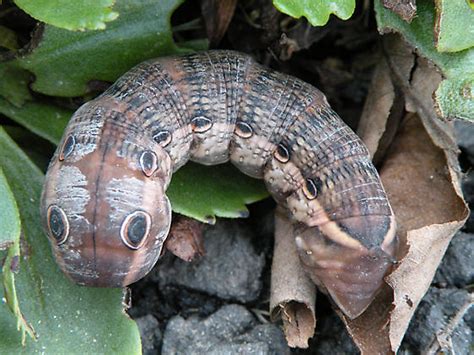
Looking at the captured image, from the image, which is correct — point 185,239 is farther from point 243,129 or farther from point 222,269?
point 243,129

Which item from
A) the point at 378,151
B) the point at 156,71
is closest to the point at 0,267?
the point at 156,71

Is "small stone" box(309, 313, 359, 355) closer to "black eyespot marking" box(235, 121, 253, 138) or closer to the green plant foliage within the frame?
"black eyespot marking" box(235, 121, 253, 138)

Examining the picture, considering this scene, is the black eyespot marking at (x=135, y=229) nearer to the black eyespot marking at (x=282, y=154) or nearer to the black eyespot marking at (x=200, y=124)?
the black eyespot marking at (x=200, y=124)

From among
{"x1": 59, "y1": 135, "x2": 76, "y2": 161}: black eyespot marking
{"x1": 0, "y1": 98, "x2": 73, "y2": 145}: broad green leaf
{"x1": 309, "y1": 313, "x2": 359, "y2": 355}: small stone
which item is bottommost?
{"x1": 309, "y1": 313, "x2": 359, "y2": 355}: small stone

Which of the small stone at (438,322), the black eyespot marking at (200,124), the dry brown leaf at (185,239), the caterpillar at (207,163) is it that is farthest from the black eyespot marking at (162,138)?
the small stone at (438,322)

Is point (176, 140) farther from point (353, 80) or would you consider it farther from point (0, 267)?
point (353, 80)

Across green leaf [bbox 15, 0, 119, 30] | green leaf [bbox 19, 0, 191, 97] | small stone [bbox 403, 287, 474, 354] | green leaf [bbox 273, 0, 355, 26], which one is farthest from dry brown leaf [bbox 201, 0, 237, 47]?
small stone [bbox 403, 287, 474, 354]

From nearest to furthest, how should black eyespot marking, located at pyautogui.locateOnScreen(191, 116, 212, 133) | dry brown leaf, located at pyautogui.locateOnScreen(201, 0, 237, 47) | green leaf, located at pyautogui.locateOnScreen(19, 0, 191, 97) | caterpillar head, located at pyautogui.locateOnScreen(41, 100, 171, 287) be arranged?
1. caterpillar head, located at pyautogui.locateOnScreen(41, 100, 171, 287)
2. black eyespot marking, located at pyautogui.locateOnScreen(191, 116, 212, 133)
3. green leaf, located at pyautogui.locateOnScreen(19, 0, 191, 97)
4. dry brown leaf, located at pyautogui.locateOnScreen(201, 0, 237, 47)
